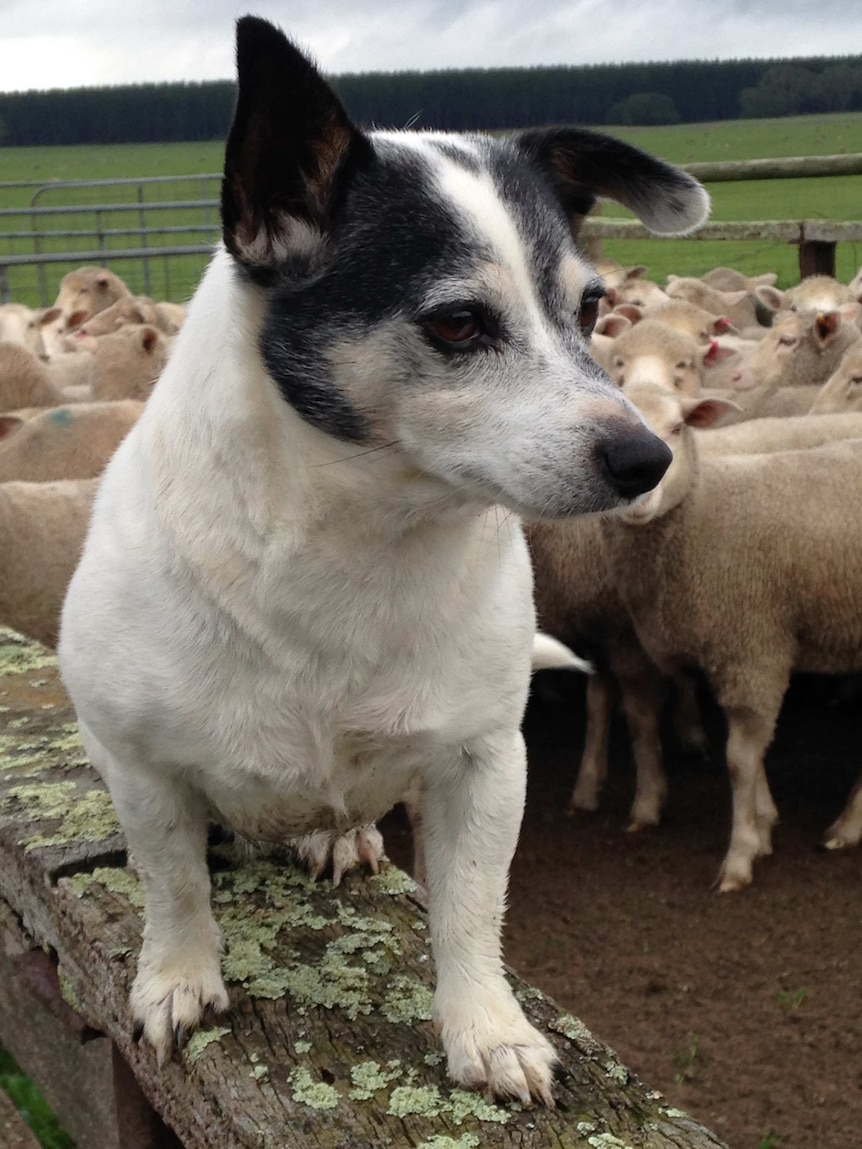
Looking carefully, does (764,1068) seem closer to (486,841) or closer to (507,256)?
(486,841)

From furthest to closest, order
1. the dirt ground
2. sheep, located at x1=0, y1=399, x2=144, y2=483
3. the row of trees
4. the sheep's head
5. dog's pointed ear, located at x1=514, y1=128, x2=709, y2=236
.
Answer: the row of trees < sheep, located at x1=0, y1=399, x2=144, y2=483 < the sheep's head < the dirt ground < dog's pointed ear, located at x1=514, y1=128, x2=709, y2=236

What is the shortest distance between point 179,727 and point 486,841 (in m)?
0.47

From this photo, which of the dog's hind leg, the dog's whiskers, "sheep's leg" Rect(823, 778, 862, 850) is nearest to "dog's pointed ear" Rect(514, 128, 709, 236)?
the dog's whiskers

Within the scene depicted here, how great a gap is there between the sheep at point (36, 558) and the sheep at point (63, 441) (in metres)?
0.94

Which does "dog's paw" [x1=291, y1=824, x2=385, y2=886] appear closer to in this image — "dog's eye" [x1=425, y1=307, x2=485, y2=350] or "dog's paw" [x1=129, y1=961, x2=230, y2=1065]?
"dog's paw" [x1=129, y1=961, x2=230, y2=1065]

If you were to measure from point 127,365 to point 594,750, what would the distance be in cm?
321

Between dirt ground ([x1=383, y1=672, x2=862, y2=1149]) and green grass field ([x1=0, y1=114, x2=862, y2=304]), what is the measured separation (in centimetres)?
222

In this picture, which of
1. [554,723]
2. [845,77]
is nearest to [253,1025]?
[554,723]

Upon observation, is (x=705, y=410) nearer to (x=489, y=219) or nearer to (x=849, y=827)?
(x=849, y=827)

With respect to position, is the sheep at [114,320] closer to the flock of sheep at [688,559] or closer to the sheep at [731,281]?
the flock of sheep at [688,559]

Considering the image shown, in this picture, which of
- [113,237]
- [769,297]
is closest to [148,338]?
[769,297]

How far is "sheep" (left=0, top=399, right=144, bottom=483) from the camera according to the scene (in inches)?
218

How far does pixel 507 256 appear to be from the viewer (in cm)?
175

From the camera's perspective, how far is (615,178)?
6.89 ft
